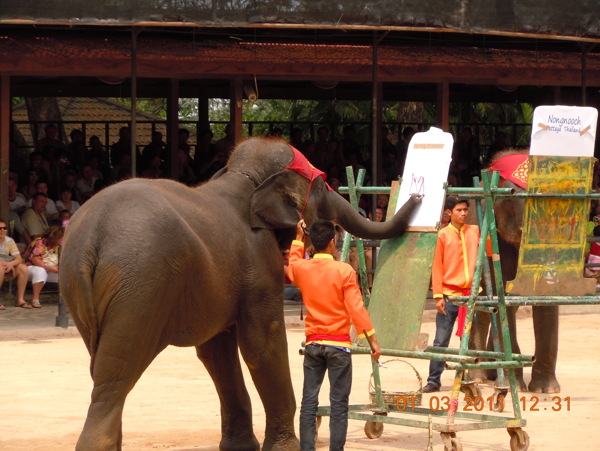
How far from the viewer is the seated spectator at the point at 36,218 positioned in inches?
623

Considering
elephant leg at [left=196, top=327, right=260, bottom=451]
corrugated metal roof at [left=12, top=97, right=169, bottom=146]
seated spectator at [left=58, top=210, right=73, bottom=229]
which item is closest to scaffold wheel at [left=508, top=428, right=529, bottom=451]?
elephant leg at [left=196, top=327, right=260, bottom=451]

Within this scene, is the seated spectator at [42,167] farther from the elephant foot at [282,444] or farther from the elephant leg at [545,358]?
the elephant foot at [282,444]

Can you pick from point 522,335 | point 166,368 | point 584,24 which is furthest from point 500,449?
point 584,24

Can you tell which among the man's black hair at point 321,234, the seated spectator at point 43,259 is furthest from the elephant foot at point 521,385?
the seated spectator at point 43,259

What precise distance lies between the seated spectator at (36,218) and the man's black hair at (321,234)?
28.9ft

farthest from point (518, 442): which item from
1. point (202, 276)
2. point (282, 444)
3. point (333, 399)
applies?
point (202, 276)

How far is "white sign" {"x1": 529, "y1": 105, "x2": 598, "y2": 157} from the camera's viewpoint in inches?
329

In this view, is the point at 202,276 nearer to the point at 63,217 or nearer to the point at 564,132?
the point at 564,132

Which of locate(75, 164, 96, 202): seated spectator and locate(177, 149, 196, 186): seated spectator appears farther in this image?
locate(177, 149, 196, 186): seated spectator

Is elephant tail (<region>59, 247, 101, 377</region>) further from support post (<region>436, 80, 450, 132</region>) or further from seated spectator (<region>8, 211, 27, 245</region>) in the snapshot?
support post (<region>436, 80, 450, 132</region>)

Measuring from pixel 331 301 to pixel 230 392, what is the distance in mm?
1058

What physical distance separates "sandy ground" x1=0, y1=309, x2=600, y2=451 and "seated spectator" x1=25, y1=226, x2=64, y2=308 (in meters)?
1.40

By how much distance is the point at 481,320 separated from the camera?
11102 millimetres
